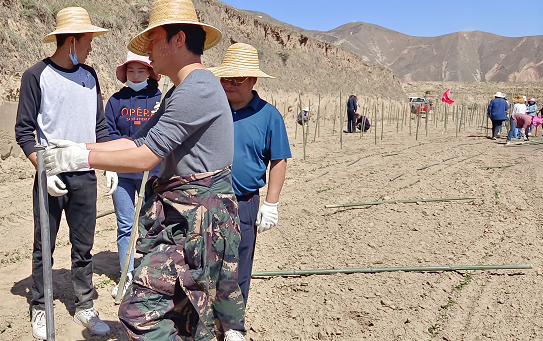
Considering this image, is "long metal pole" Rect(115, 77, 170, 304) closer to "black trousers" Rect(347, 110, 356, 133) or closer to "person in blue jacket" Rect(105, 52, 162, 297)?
"person in blue jacket" Rect(105, 52, 162, 297)

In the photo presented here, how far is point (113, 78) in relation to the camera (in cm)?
1128

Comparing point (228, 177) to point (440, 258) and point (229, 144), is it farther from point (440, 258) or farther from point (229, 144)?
point (440, 258)

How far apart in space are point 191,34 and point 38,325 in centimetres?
193

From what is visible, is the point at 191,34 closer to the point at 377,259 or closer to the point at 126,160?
the point at 126,160

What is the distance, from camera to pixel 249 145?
244 centimetres

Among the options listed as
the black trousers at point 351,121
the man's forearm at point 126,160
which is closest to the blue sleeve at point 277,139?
the man's forearm at point 126,160

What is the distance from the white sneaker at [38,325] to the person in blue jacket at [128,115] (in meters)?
0.53

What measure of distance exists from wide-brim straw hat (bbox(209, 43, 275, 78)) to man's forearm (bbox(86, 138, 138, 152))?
0.77m

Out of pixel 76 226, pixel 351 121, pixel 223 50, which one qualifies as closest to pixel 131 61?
pixel 76 226

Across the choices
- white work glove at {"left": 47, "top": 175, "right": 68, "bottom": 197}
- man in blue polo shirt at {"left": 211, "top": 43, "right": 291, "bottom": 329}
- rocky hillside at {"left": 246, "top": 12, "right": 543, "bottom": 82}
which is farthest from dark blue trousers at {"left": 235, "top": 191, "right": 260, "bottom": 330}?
rocky hillside at {"left": 246, "top": 12, "right": 543, "bottom": 82}

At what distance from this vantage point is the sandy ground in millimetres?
2883

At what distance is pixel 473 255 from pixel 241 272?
7.55 feet

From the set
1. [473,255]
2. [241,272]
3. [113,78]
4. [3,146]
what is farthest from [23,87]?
[113,78]

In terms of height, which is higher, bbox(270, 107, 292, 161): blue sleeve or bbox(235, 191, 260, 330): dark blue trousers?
bbox(270, 107, 292, 161): blue sleeve
